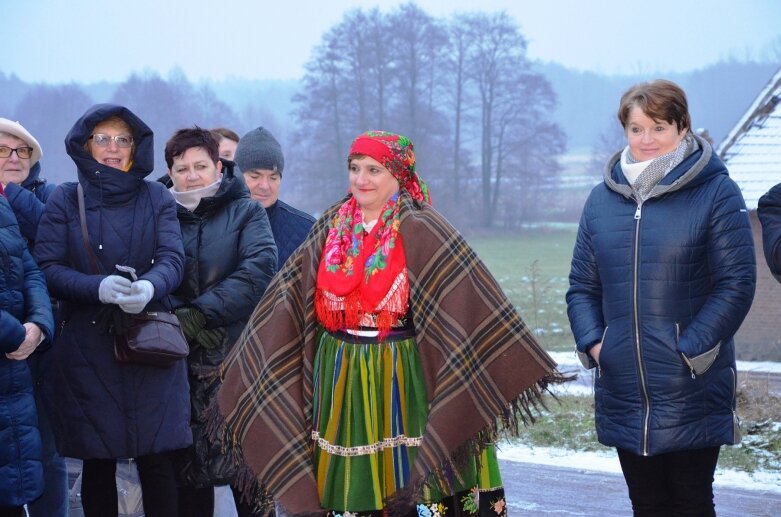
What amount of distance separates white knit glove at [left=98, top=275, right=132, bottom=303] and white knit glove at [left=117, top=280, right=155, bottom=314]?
0.02 meters

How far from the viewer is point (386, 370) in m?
3.86

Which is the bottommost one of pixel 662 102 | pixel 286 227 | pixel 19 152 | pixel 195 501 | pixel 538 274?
pixel 538 274

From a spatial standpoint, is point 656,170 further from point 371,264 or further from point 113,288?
point 113,288

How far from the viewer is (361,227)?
4.02 meters

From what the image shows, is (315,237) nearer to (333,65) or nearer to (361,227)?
(361,227)

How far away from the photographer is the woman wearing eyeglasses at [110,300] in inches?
166

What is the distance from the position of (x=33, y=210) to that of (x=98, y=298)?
2.88 ft

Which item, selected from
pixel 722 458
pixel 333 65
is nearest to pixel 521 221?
pixel 333 65

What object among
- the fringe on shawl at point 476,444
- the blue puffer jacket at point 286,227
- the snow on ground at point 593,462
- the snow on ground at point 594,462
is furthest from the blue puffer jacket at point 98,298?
the snow on ground at point 594,462

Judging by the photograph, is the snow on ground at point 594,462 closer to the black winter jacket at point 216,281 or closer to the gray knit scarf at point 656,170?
the black winter jacket at point 216,281

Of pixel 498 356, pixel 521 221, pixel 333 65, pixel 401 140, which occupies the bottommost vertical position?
pixel 521 221

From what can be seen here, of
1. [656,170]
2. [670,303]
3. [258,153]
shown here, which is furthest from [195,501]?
[656,170]

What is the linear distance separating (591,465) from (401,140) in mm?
4062

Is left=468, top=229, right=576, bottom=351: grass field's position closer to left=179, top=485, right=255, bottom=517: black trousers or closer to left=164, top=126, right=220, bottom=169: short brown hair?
left=164, top=126, right=220, bottom=169: short brown hair
